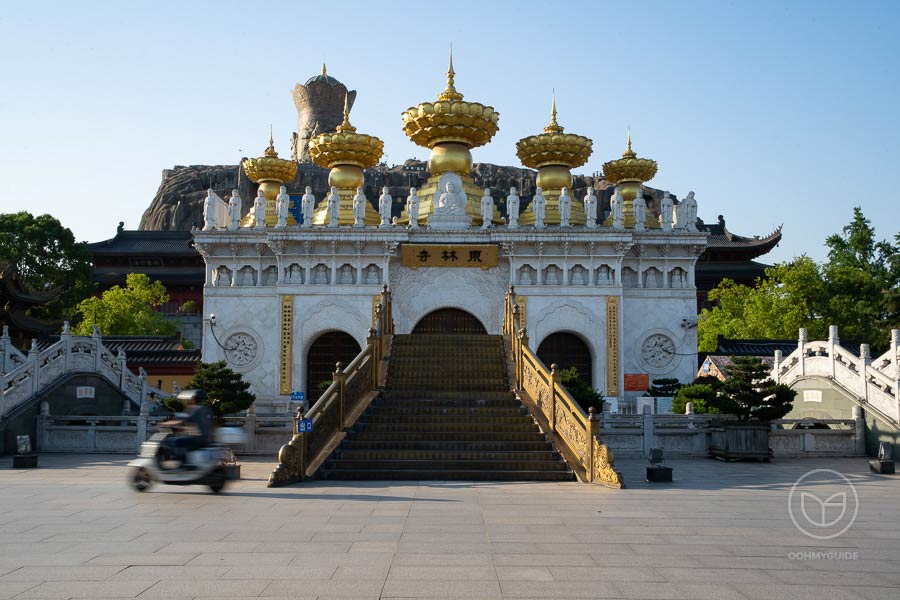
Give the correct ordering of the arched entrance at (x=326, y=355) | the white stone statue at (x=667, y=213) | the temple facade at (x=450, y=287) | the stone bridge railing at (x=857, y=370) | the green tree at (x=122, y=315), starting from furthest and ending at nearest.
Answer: the green tree at (x=122, y=315) < the white stone statue at (x=667, y=213) < the arched entrance at (x=326, y=355) < the temple facade at (x=450, y=287) < the stone bridge railing at (x=857, y=370)

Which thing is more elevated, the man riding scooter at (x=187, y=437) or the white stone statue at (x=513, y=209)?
the white stone statue at (x=513, y=209)

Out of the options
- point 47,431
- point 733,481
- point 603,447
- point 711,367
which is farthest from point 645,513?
point 711,367

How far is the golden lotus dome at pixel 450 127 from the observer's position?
31.3m

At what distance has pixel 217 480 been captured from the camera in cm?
1192

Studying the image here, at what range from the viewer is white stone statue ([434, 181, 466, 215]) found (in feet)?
95.6

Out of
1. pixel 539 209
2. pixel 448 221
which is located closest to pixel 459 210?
pixel 448 221

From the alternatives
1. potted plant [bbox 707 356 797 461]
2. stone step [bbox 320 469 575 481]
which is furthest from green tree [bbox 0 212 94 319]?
potted plant [bbox 707 356 797 461]

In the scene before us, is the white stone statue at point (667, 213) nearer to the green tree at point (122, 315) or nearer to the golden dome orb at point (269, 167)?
the golden dome orb at point (269, 167)

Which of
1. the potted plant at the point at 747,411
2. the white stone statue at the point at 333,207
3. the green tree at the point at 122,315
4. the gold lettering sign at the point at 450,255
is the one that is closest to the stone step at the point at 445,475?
the potted plant at the point at 747,411

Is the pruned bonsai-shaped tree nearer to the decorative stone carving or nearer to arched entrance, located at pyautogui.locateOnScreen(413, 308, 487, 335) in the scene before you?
arched entrance, located at pyautogui.locateOnScreen(413, 308, 487, 335)

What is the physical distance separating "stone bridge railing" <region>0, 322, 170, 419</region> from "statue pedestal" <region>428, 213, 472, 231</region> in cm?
1083

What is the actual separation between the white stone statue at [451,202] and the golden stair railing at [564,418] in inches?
396

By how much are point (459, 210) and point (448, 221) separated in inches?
22.9

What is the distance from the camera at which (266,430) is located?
66.6 feet
